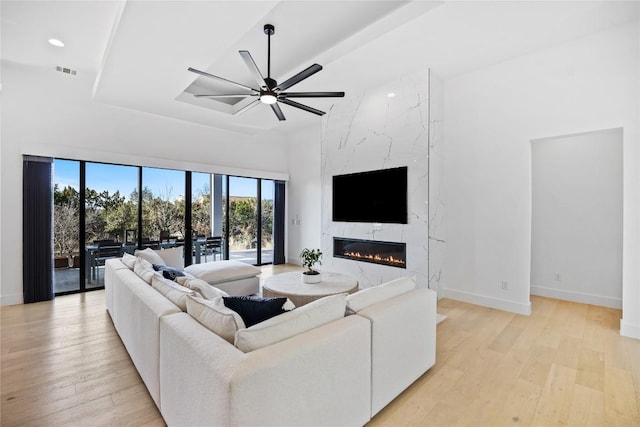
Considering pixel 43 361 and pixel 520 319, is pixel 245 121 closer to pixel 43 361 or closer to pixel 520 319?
pixel 43 361

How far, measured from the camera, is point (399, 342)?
81.0 inches

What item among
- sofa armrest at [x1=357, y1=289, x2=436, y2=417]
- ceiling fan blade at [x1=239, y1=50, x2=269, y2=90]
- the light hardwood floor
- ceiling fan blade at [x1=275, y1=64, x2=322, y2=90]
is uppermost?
A: ceiling fan blade at [x1=239, y1=50, x2=269, y2=90]

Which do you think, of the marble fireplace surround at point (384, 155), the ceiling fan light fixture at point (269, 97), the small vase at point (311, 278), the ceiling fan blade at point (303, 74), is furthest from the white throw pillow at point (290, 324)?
the marble fireplace surround at point (384, 155)

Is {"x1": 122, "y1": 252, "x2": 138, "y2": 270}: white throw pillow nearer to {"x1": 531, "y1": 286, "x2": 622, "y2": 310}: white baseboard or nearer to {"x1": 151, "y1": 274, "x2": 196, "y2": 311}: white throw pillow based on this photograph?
{"x1": 151, "y1": 274, "x2": 196, "y2": 311}: white throw pillow

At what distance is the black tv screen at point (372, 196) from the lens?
448 cm

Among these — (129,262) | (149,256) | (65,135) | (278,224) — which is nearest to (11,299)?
(149,256)

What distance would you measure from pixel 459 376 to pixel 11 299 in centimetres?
580

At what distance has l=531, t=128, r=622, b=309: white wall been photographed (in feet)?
Answer: 13.3

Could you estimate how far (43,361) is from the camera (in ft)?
8.57

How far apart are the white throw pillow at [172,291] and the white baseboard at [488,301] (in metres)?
3.81

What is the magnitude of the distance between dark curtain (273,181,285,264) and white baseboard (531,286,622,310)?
5210mm

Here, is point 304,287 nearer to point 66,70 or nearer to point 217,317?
point 217,317

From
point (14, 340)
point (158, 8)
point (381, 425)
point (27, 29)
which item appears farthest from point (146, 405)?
point (27, 29)

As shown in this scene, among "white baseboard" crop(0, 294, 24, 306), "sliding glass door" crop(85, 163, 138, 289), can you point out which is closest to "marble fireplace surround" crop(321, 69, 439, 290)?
"sliding glass door" crop(85, 163, 138, 289)
